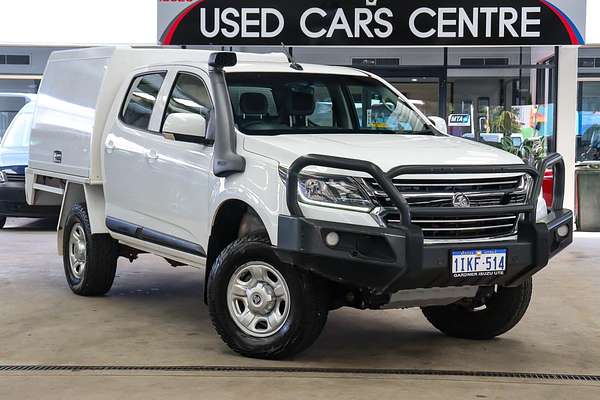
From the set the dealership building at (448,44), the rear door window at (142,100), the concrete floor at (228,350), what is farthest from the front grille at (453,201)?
the dealership building at (448,44)

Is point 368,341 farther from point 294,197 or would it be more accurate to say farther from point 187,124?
point 187,124

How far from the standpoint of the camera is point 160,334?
6801 mm

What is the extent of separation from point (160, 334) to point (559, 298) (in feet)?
12.0

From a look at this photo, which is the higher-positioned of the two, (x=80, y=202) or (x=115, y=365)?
(x=80, y=202)

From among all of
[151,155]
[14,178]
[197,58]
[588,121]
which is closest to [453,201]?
[151,155]

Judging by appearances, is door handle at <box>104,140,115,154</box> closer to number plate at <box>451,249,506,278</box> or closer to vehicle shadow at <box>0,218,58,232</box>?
number plate at <box>451,249,506,278</box>

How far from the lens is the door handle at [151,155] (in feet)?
22.9

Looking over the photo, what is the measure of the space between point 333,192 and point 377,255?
1.55 feet

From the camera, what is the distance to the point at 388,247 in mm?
5199

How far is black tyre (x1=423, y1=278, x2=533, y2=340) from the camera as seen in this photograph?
21.2 feet

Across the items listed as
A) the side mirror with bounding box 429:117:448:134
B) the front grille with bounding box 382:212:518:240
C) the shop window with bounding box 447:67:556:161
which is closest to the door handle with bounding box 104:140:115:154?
the side mirror with bounding box 429:117:448:134

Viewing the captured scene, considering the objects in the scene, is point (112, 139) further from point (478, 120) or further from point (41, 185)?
point (478, 120)

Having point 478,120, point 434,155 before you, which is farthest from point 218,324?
point 478,120

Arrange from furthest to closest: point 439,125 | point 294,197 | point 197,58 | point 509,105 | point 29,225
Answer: point 509,105 → point 29,225 → point 197,58 → point 439,125 → point 294,197
